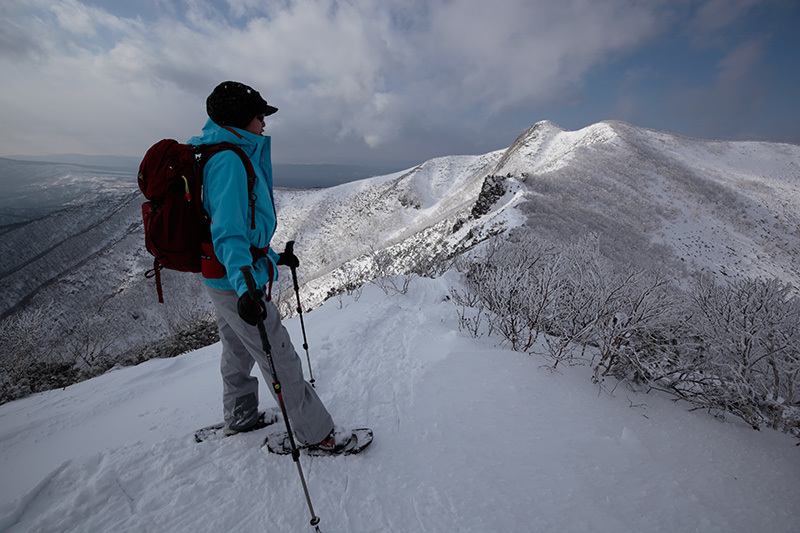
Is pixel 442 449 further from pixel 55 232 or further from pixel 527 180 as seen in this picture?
pixel 55 232

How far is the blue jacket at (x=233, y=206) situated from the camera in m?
2.09

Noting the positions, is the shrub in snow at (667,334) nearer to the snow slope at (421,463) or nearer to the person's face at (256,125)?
the snow slope at (421,463)

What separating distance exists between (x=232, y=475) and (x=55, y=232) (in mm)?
81842

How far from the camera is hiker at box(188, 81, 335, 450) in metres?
2.09

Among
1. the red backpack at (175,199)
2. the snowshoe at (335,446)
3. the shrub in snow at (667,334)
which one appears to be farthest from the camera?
the shrub in snow at (667,334)

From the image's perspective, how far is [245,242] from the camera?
214cm

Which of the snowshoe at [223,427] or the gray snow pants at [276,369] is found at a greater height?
the gray snow pants at [276,369]

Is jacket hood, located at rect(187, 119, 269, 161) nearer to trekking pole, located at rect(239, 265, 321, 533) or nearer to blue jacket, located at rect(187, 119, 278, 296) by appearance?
blue jacket, located at rect(187, 119, 278, 296)

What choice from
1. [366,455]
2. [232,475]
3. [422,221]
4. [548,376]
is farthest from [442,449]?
[422,221]

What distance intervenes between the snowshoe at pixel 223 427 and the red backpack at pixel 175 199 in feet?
4.86

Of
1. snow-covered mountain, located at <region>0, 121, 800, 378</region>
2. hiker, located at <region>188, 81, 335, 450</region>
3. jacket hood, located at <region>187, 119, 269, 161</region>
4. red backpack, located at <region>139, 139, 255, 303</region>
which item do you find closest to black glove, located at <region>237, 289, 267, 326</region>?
hiker, located at <region>188, 81, 335, 450</region>

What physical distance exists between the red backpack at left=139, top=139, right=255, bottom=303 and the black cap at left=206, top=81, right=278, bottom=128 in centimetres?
31

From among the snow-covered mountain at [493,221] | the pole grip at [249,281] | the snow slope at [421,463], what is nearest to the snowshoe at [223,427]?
the snow slope at [421,463]

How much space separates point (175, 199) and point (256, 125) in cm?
90
